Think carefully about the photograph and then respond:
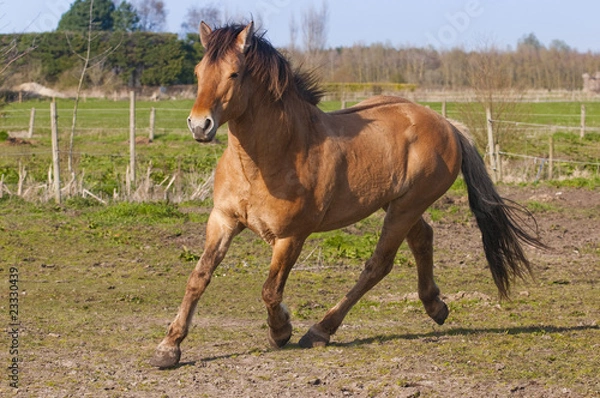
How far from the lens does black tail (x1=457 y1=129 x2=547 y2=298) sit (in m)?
7.23

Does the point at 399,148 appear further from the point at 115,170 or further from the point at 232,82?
the point at 115,170

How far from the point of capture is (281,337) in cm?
582

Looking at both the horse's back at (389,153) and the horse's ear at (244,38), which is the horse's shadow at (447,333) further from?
the horse's ear at (244,38)

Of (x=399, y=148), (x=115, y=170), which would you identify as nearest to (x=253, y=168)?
(x=399, y=148)

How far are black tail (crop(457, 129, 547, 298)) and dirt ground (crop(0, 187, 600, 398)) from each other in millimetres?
404

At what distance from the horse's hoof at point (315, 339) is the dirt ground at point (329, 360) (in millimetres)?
59

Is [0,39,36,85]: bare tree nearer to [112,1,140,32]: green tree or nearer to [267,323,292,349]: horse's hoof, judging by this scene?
[267,323,292,349]: horse's hoof

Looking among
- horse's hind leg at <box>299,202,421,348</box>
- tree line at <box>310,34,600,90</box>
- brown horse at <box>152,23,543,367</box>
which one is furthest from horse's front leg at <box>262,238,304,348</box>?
tree line at <box>310,34,600,90</box>

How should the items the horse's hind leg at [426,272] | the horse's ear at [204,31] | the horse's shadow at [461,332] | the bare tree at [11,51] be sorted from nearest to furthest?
the horse's ear at [204,31] → the horse's shadow at [461,332] → the horse's hind leg at [426,272] → the bare tree at [11,51]

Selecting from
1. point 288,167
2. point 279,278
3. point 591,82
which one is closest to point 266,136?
point 288,167

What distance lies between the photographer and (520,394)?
15.7ft

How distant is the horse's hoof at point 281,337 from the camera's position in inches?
228

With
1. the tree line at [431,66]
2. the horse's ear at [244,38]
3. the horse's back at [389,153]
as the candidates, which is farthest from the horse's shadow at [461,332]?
the tree line at [431,66]

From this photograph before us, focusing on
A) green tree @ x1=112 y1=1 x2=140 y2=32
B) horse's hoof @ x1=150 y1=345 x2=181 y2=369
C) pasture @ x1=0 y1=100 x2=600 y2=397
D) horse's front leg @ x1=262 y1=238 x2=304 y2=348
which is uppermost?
green tree @ x1=112 y1=1 x2=140 y2=32
